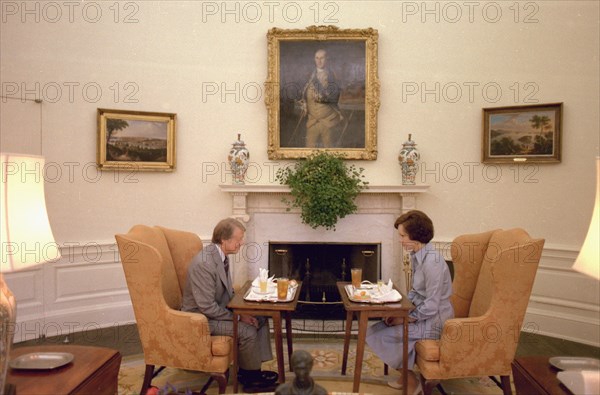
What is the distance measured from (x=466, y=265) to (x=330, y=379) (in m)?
1.46

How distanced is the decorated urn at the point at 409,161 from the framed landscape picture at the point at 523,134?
0.80 m

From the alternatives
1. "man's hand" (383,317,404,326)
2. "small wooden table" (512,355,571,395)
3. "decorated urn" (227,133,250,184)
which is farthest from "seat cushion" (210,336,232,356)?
"decorated urn" (227,133,250,184)

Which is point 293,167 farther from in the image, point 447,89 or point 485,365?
point 485,365

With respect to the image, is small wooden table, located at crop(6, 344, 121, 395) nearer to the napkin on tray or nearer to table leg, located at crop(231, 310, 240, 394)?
table leg, located at crop(231, 310, 240, 394)

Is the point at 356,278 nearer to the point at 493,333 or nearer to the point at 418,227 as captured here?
the point at 418,227

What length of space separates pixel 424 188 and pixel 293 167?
5.12 feet

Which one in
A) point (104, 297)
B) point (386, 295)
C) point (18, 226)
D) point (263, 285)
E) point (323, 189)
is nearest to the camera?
point (18, 226)

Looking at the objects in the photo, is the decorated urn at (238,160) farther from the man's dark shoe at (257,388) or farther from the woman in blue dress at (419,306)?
the man's dark shoe at (257,388)

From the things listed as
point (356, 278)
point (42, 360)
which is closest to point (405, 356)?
point (356, 278)

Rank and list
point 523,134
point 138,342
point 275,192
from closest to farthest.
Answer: point 138,342 → point 523,134 → point 275,192

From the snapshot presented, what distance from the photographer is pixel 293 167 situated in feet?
18.5

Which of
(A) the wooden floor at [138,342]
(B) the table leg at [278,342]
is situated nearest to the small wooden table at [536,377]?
(B) the table leg at [278,342]

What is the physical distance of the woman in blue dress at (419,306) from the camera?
3307 millimetres

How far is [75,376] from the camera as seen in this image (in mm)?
2162
